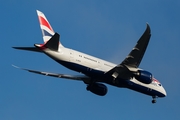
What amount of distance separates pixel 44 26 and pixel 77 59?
6.96m

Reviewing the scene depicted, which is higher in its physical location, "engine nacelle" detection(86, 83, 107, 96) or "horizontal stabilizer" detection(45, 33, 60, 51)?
"horizontal stabilizer" detection(45, 33, 60, 51)

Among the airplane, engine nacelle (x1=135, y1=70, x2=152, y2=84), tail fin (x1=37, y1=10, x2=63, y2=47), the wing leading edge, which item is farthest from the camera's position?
tail fin (x1=37, y1=10, x2=63, y2=47)

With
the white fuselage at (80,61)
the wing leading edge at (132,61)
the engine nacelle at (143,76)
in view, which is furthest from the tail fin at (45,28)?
the engine nacelle at (143,76)

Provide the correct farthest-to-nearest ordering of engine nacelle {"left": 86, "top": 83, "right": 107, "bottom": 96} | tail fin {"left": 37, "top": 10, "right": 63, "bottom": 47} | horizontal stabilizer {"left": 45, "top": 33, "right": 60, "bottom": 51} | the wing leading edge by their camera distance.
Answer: engine nacelle {"left": 86, "top": 83, "right": 107, "bottom": 96}
tail fin {"left": 37, "top": 10, "right": 63, "bottom": 47}
horizontal stabilizer {"left": 45, "top": 33, "right": 60, "bottom": 51}
the wing leading edge

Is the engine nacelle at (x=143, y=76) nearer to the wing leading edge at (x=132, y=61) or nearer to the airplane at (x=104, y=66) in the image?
the airplane at (x=104, y=66)

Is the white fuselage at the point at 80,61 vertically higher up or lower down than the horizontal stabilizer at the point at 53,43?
lower down

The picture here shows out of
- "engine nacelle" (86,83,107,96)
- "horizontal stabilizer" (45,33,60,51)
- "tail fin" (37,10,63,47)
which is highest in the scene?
"tail fin" (37,10,63,47)

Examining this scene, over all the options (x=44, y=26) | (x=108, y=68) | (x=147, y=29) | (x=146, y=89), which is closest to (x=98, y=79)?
(x=108, y=68)

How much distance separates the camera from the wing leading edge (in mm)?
42344

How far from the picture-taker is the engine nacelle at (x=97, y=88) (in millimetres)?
53844

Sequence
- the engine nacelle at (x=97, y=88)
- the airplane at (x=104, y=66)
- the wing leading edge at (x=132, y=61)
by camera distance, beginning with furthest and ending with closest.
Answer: the engine nacelle at (x=97, y=88)
the airplane at (x=104, y=66)
the wing leading edge at (x=132, y=61)

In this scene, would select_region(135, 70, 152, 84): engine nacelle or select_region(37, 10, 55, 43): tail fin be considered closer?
select_region(135, 70, 152, 84): engine nacelle

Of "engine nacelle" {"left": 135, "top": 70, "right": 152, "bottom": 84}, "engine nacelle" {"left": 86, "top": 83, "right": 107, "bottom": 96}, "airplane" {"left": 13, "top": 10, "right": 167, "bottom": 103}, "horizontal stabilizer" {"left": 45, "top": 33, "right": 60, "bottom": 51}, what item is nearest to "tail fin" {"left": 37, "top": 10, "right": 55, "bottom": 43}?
"airplane" {"left": 13, "top": 10, "right": 167, "bottom": 103}

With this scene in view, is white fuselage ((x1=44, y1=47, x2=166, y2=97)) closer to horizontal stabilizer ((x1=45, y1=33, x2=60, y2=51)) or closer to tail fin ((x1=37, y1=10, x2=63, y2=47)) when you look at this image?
horizontal stabilizer ((x1=45, y1=33, x2=60, y2=51))
